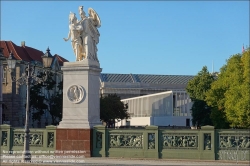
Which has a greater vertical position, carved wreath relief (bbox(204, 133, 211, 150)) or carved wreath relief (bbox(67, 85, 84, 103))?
carved wreath relief (bbox(67, 85, 84, 103))

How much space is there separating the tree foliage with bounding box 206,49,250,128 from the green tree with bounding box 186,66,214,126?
1371 cm

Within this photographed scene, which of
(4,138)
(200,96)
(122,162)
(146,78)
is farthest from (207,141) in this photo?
(146,78)

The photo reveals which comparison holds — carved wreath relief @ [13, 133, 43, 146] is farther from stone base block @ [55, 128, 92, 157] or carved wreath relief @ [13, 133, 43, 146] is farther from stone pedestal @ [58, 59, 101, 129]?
stone pedestal @ [58, 59, 101, 129]

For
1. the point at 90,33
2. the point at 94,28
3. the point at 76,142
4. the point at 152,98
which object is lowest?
the point at 76,142

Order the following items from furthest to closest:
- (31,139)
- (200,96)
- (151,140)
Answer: (200,96) → (31,139) → (151,140)

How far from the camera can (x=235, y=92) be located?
37.5m

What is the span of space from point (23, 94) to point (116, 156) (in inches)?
1782

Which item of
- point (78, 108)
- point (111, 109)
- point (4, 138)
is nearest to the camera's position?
point (78, 108)

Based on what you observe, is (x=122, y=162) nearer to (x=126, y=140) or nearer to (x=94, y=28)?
(x=126, y=140)

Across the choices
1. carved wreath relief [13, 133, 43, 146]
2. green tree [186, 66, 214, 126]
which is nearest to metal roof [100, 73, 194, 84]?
green tree [186, 66, 214, 126]

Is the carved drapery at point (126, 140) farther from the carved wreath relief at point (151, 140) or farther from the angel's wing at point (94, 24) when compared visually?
the angel's wing at point (94, 24)

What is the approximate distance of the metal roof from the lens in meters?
140

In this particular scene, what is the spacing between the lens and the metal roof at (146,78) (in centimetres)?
14012

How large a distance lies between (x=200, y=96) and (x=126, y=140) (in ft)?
123
